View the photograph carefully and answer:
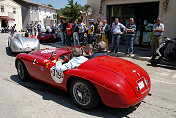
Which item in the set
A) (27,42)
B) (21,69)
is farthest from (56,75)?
(27,42)

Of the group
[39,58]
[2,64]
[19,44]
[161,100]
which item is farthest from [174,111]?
[19,44]

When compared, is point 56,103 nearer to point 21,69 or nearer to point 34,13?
point 21,69

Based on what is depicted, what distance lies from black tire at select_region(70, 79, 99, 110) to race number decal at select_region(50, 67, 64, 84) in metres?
0.33

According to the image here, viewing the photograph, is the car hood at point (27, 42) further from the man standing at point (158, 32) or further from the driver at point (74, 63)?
the man standing at point (158, 32)

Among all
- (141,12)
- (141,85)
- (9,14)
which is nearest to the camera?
(141,85)

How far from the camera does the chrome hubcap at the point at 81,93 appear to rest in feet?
10.4

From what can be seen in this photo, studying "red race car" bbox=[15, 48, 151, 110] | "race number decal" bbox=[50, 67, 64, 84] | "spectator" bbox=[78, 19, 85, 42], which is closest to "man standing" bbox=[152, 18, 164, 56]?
"spectator" bbox=[78, 19, 85, 42]

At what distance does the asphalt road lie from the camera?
125 inches

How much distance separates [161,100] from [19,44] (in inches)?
282

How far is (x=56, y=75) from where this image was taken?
144 inches

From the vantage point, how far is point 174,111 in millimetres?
3295

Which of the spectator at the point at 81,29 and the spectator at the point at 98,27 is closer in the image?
the spectator at the point at 98,27

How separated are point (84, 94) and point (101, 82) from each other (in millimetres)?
514

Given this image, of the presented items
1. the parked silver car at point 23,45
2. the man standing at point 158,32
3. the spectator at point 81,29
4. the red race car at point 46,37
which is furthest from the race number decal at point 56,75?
the red race car at point 46,37
